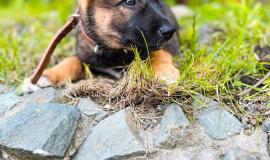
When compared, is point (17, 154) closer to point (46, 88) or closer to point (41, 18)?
point (46, 88)

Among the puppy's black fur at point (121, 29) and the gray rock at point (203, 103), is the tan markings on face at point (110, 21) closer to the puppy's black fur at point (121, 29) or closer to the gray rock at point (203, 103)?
the puppy's black fur at point (121, 29)

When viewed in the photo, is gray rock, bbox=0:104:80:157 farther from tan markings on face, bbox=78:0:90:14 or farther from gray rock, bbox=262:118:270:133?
gray rock, bbox=262:118:270:133

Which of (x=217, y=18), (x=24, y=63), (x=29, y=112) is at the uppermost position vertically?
(x=29, y=112)

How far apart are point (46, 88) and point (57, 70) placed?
12.9 inches

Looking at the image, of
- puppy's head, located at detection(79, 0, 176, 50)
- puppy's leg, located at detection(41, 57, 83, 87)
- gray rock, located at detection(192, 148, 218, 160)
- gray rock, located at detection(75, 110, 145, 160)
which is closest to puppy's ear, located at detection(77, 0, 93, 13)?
puppy's head, located at detection(79, 0, 176, 50)

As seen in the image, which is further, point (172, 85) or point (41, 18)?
point (41, 18)

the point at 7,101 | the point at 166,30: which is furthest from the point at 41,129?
the point at 166,30

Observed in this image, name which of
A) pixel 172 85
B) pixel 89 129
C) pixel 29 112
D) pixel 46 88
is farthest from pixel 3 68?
pixel 172 85

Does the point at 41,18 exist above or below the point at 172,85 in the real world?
below

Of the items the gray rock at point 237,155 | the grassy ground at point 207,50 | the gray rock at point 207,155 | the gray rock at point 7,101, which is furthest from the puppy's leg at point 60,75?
the gray rock at point 237,155

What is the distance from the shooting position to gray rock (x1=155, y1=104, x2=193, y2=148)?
9.09 feet

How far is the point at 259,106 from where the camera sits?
3014 millimetres

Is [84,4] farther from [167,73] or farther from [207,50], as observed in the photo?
[207,50]

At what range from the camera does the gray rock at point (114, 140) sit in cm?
274
